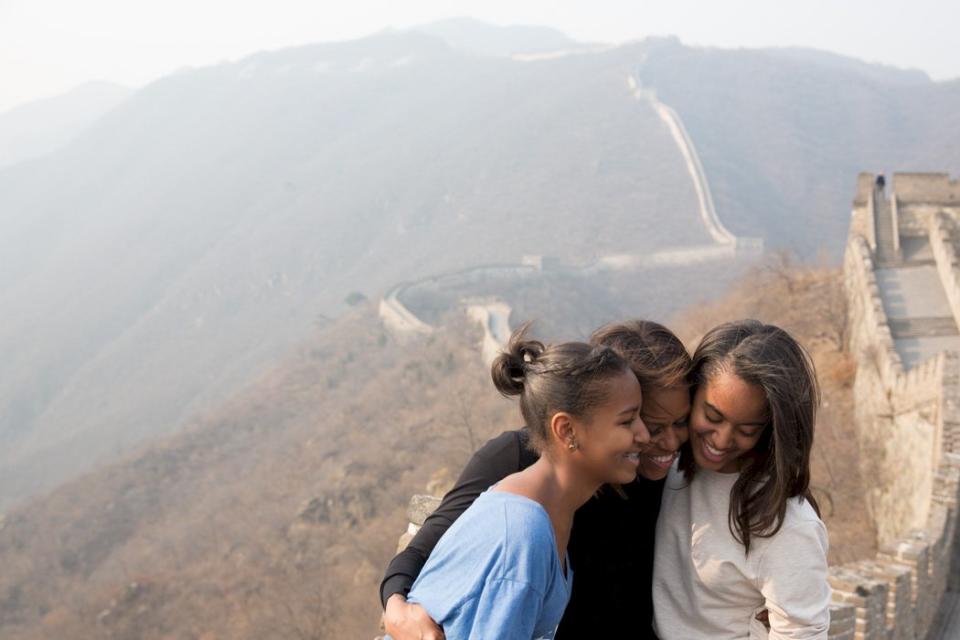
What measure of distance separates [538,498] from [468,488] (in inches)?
17.8

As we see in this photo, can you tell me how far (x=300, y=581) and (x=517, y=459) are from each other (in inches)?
712

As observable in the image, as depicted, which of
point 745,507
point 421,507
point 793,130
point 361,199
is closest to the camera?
point 745,507

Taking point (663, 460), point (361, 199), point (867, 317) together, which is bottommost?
point (361, 199)

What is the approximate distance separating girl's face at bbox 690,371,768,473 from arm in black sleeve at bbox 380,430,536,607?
451 mm

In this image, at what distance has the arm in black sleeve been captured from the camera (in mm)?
2273

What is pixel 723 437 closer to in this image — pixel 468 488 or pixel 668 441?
pixel 668 441

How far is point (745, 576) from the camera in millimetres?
2184

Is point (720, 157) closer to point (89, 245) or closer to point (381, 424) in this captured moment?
point (381, 424)

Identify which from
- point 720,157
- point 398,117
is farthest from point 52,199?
point 720,157

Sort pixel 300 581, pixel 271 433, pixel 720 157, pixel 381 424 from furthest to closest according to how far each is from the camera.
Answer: pixel 720 157, pixel 271 433, pixel 381 424, pixel 300 581

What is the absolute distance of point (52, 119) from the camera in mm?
180125

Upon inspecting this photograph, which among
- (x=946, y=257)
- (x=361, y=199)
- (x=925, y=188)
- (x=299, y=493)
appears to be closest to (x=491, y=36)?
(x=361, y=199)

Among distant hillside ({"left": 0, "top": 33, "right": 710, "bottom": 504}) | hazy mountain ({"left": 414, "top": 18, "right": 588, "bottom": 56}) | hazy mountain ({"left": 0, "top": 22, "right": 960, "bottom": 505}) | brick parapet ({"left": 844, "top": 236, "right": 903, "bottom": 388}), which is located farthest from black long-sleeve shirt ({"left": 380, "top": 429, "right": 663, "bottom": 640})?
hazy mountain ({"left": 414, "top": 18, "right": 588, "bottom": 56})

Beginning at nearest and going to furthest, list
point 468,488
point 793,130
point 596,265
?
point 468,488 → point 596,265 → point 793,130
